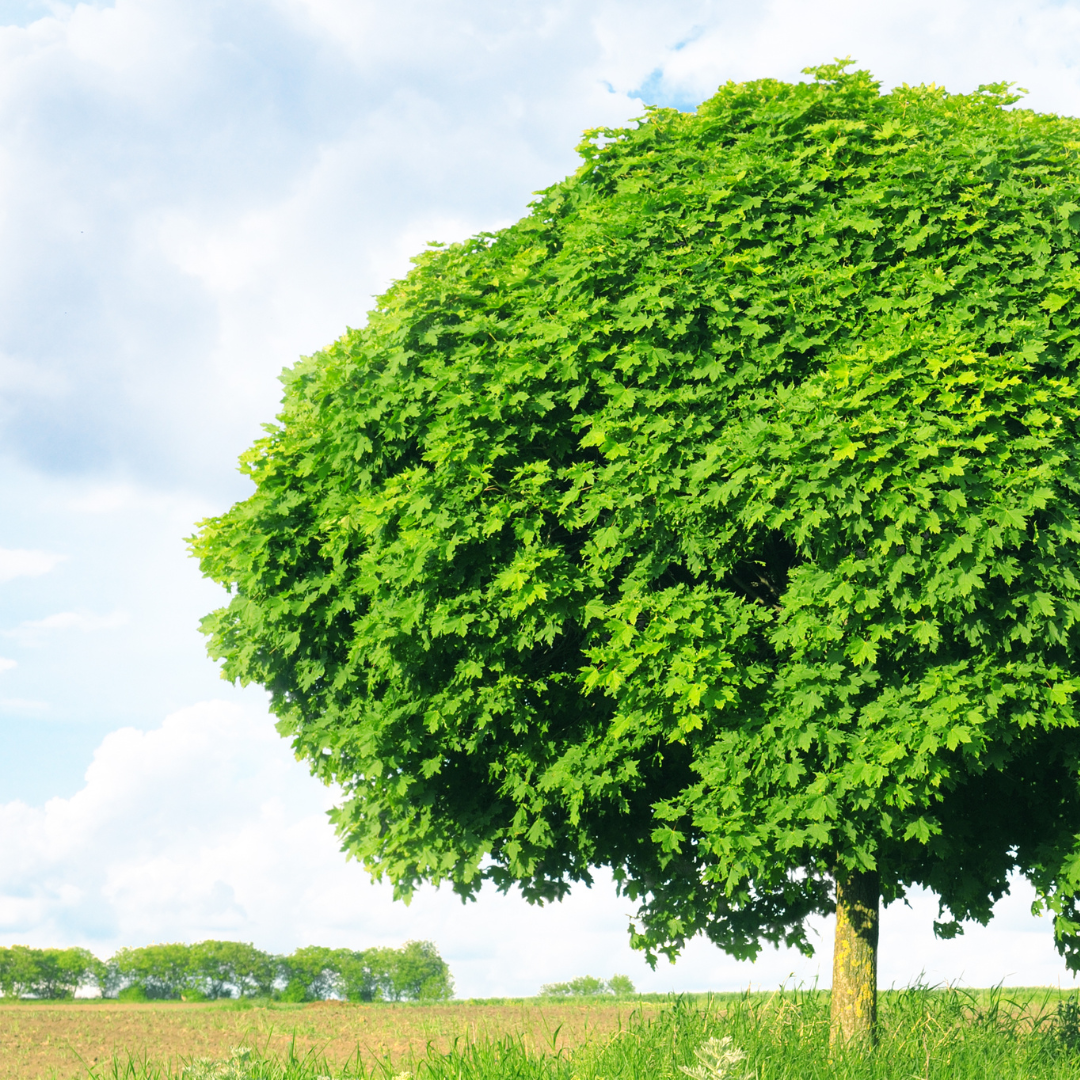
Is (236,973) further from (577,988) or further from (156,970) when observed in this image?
(577,988)

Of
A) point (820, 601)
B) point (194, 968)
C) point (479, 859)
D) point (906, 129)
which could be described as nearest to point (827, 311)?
point (906, 129)

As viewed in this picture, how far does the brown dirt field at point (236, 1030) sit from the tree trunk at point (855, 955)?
3.96 metres

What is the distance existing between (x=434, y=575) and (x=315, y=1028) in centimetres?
1219

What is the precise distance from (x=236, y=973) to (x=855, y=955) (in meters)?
33.5

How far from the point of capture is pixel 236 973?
37812 mm

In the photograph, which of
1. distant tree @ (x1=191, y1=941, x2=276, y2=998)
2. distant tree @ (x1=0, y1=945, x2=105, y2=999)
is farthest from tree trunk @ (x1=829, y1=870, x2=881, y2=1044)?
distant tree @ (x1=0, y1=945, x2=105, y2=999)

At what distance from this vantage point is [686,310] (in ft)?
33.0

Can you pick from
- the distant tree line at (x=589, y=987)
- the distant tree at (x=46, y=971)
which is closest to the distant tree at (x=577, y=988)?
the distant tree line at (x=589, y=987)

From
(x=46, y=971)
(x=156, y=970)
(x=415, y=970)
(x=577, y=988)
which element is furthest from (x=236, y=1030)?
(x=46, y=971)

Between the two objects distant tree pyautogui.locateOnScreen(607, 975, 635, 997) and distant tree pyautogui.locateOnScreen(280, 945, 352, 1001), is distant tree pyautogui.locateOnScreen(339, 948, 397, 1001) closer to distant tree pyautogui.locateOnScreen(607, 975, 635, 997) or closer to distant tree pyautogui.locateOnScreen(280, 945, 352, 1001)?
distant tree pyautogui.locateOnScreen(280, 945, 352, 1001)

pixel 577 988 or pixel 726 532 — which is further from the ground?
pixel 726 532

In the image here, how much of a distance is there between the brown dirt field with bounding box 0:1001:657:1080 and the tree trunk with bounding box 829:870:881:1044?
3.96 m

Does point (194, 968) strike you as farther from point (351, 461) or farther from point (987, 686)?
point (987, 686)

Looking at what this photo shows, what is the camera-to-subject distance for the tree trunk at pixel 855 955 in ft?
35.2
